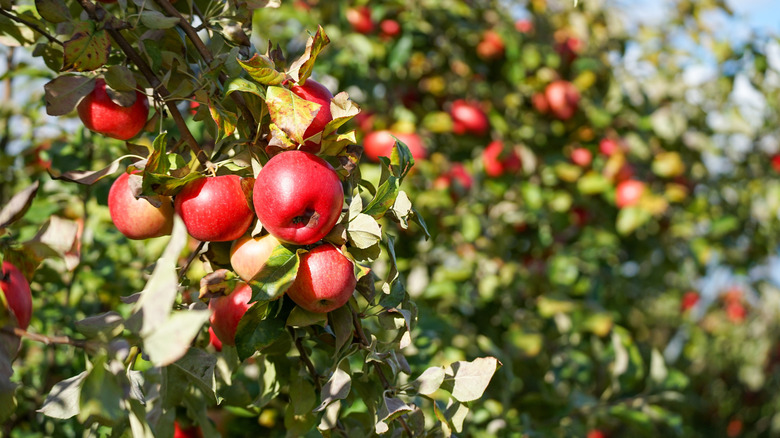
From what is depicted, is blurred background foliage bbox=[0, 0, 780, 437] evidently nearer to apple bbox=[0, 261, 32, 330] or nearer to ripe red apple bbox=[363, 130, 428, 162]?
ripe red apple bbox=[363, 130, 428, 162]

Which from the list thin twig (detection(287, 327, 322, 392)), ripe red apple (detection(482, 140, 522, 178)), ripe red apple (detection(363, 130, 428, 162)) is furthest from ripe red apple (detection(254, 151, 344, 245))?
ripe red apple (detection(482, 140, 522, 178))

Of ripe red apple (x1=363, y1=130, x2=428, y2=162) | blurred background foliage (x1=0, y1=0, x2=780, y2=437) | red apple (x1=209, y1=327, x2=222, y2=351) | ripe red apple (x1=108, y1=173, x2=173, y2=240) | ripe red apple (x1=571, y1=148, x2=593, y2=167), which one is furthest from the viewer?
ripe red apple (x1=571, y1=148, x2=593, y2=167)

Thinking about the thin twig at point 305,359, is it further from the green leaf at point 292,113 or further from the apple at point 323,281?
the green leaf at point 292,113

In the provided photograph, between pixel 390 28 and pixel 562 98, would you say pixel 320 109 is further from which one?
pixel 562 98

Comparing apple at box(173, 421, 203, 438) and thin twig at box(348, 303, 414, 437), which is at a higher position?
thin twig at box(348, 303, 414, 437)

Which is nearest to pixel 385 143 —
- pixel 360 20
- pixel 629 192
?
pixel 360 20

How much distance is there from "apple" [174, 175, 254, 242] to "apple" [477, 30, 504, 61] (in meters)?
1.53

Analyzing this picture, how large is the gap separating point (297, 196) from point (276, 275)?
8 centimetres

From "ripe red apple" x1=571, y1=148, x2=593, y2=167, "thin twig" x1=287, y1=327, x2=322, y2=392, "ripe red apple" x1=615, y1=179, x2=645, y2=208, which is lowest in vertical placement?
"ripe red apple" x1=615, y1=179, x2=645, y2=208

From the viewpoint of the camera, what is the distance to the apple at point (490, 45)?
209 centimetres

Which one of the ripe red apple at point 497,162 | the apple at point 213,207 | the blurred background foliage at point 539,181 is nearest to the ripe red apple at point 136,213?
the apple at point 213,207

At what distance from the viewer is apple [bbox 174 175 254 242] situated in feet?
2.15

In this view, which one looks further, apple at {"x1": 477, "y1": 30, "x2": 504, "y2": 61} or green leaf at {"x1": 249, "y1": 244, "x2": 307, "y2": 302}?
apple at {"x1": 477, "y1": 30, "x2": 504, "y2": 61}

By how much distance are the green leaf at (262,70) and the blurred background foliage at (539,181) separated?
2.17ft
